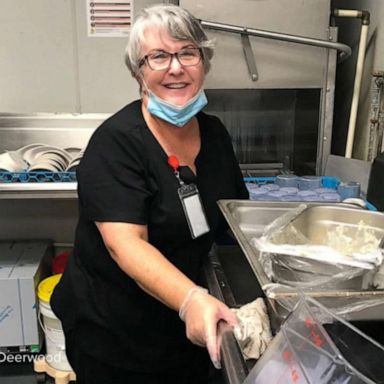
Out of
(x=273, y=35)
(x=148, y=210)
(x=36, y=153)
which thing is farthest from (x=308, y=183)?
(x=36, y=153)

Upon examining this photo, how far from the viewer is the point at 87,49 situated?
7.13ft

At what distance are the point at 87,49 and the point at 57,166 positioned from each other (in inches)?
25.0

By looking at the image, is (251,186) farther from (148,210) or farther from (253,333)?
(253,333)

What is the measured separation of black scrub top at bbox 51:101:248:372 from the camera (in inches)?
40.6

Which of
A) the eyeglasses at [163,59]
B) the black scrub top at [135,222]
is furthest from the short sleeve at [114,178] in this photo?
the eyeglasses at [163,59]

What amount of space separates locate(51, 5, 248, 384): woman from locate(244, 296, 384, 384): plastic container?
282 mm

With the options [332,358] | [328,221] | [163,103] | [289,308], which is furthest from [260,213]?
[332,358]

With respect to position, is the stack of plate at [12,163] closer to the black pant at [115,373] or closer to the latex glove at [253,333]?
the black pant at [115,373]

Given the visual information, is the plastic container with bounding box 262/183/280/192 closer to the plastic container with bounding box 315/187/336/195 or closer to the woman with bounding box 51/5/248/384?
the plastic container with bounding box 315/187/336/195

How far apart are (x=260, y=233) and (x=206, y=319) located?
1.21ft

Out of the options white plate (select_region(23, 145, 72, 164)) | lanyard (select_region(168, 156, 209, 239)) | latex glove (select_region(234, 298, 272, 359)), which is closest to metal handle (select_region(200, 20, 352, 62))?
white plate (select_region(23, 145, 72, 164))

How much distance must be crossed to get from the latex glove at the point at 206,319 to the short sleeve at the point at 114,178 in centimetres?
25

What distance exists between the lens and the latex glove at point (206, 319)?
0.74 m

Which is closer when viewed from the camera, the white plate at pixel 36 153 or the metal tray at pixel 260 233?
the metal tray at pixel 260 233
